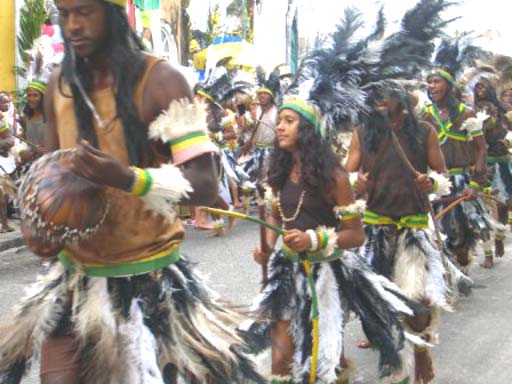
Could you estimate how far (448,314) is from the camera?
281 inches

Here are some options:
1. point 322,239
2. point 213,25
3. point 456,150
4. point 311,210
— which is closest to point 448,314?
point 456,150

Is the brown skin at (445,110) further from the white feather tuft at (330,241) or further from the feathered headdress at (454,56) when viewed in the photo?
the white feather tuft at (330,241)

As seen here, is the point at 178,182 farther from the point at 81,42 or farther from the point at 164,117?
the point at 81,42

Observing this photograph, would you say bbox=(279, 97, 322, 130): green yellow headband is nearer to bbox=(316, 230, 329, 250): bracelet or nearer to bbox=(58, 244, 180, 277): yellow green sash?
bbox=(316, 230, 329, 250): bracelet

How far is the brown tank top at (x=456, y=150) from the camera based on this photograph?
790cm

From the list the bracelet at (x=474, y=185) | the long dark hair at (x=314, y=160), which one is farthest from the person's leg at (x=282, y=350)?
the bracelet at (x=474, y=185)

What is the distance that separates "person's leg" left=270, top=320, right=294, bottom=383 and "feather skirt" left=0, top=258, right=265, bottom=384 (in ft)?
3.52

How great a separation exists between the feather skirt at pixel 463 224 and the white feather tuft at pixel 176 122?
539cm

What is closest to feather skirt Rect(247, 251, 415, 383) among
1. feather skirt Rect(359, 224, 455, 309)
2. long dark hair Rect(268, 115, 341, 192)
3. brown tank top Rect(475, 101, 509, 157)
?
long dark hair Rect(268, 115, 341, 192)

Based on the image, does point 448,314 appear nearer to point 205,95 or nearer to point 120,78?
point 120,78

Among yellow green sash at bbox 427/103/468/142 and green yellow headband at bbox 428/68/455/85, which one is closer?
green yellow headband at bbox 428/68/455/85

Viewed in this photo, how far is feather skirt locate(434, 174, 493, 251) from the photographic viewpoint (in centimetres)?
787

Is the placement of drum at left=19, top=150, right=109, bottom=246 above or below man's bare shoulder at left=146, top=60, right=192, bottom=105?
below

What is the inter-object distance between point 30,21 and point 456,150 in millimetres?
10358
